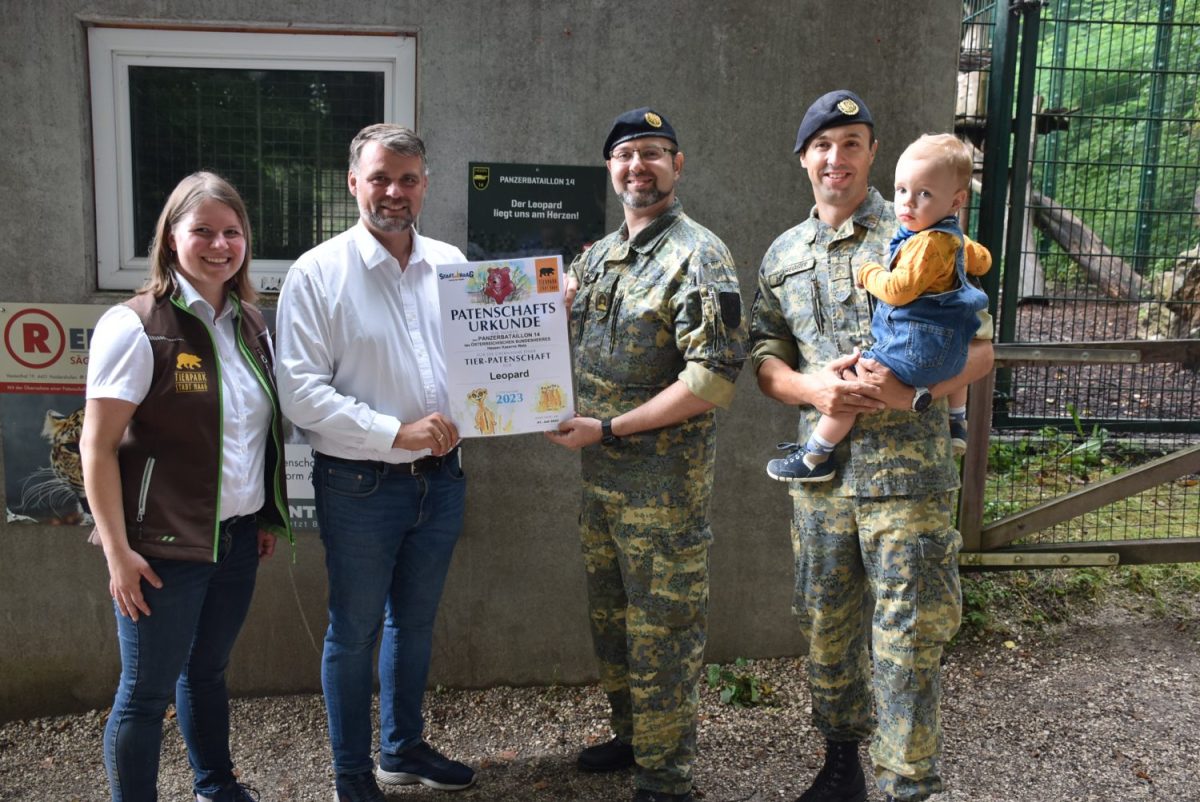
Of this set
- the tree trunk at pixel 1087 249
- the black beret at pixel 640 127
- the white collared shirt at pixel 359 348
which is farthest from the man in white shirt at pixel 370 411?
the tree trunk at pixel 1087 249

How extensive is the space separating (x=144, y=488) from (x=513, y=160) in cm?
198

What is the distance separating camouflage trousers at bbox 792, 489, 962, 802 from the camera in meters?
2.86

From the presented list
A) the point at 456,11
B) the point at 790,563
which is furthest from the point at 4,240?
the point at 790,563

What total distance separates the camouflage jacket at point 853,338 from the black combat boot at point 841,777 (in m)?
0.95

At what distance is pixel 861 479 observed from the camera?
2.93m

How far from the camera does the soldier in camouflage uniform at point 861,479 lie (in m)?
2.86

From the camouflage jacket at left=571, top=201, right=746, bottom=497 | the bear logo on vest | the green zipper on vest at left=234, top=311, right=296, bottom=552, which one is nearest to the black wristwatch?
the camouflage jacket at left=571, top=201, right=746, bottom=497

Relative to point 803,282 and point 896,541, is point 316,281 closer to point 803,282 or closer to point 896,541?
point 803,282

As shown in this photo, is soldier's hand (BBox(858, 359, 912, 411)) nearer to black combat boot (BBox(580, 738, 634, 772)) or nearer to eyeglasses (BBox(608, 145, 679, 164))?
eyeglasses (BBox(608, 145, 679, 164))

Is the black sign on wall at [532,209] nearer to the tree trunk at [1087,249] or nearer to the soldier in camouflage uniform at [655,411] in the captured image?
the soldier in camouflage uniform at [655,411]

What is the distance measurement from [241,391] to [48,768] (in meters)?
2.10

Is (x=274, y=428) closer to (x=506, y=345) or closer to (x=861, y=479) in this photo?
(x=506, y=345)

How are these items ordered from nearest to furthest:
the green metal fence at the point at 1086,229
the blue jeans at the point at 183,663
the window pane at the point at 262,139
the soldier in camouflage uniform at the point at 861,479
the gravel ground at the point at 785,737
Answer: the blue jeans at the point at 183,663 → the soldier in camouflage uniform at the point at 861,479 → the gravel ground at the point at 785,737 → the window pane at the point at 262,139 → the green metal fence at the point at 1086,229

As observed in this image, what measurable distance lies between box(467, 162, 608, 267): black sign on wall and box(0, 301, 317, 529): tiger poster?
952 mm
